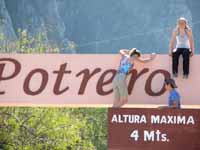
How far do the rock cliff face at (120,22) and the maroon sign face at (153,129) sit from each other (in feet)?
198

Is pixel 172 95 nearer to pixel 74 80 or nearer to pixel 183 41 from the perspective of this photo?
pixel 183 41

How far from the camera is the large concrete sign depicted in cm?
1110

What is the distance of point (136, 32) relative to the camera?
73250 mm

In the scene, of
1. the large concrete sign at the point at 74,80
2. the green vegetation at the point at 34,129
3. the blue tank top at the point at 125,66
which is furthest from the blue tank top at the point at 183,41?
the green vegetation at the point at 34,129

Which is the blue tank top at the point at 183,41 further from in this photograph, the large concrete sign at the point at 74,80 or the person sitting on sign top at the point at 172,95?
the person sitting on sign top at the point at 172,95

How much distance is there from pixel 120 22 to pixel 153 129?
64.6m

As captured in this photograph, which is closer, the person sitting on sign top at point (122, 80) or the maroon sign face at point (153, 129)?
the maroon sign face at point (153, 129)

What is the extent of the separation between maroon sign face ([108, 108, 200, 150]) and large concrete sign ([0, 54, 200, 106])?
1.81m

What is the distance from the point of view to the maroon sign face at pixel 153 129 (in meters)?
9.21

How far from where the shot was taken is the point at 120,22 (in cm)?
7350

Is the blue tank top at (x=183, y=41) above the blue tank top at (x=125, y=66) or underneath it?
above

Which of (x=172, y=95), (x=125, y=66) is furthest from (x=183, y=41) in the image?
(x=172, y=95)

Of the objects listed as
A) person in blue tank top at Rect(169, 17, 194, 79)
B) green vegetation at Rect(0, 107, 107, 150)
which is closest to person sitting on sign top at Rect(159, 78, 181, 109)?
person in blue tank top at Rect(169, 17, 194, 79)

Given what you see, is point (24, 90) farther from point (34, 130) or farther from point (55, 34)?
point (55, 34)
